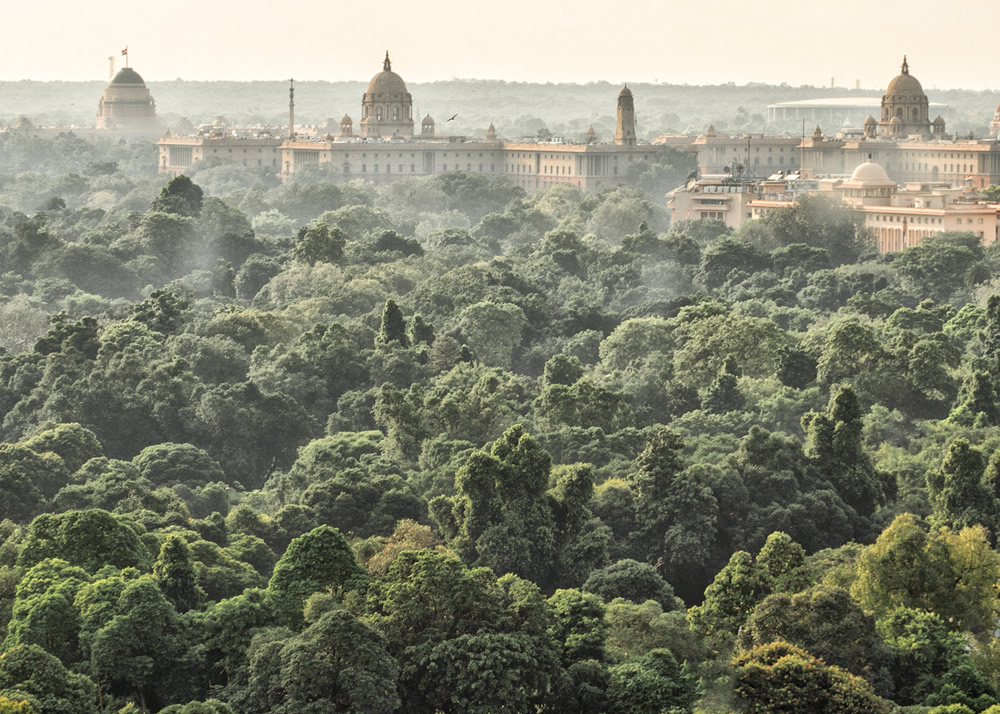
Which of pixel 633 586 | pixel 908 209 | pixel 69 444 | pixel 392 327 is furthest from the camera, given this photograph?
pixel 908 209

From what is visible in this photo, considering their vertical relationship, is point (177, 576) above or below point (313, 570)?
below

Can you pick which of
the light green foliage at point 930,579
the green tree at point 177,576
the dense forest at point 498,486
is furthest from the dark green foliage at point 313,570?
the light green foliage at point 930,579

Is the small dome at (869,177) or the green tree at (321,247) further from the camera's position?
the small dome at (869,177)

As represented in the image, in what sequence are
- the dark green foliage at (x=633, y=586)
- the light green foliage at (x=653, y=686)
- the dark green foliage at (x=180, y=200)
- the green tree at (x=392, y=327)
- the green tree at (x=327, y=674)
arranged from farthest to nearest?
the dark green foliage at (x=180, y=200), the green tree at (x=392, y=327), the dark green foliage at (x=633, y=586), the light green foliage at (x=653, y=686), the green tree at (x=327, y=674)

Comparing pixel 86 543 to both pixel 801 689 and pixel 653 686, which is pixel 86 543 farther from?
pixel 801 689

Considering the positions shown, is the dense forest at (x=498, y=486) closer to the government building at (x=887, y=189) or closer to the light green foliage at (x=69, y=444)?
the light green foliage at (x=69, y=444)

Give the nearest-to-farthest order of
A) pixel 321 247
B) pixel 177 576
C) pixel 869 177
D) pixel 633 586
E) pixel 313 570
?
pixel 313 570, pixel 177 576, pixel 633 586, pixel 321 247, pixel 869 177

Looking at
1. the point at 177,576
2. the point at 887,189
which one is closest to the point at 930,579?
the point at 177,576

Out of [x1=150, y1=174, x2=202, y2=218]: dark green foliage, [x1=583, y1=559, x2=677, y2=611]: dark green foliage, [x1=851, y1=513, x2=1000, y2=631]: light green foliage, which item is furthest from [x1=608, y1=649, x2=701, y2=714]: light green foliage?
[x1=150, y1=174, x2=202, y2=218]: dark green foliage

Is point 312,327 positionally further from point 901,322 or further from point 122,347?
point 901,322

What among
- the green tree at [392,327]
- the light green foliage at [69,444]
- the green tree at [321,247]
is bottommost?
the light green foliage at [69,444]
